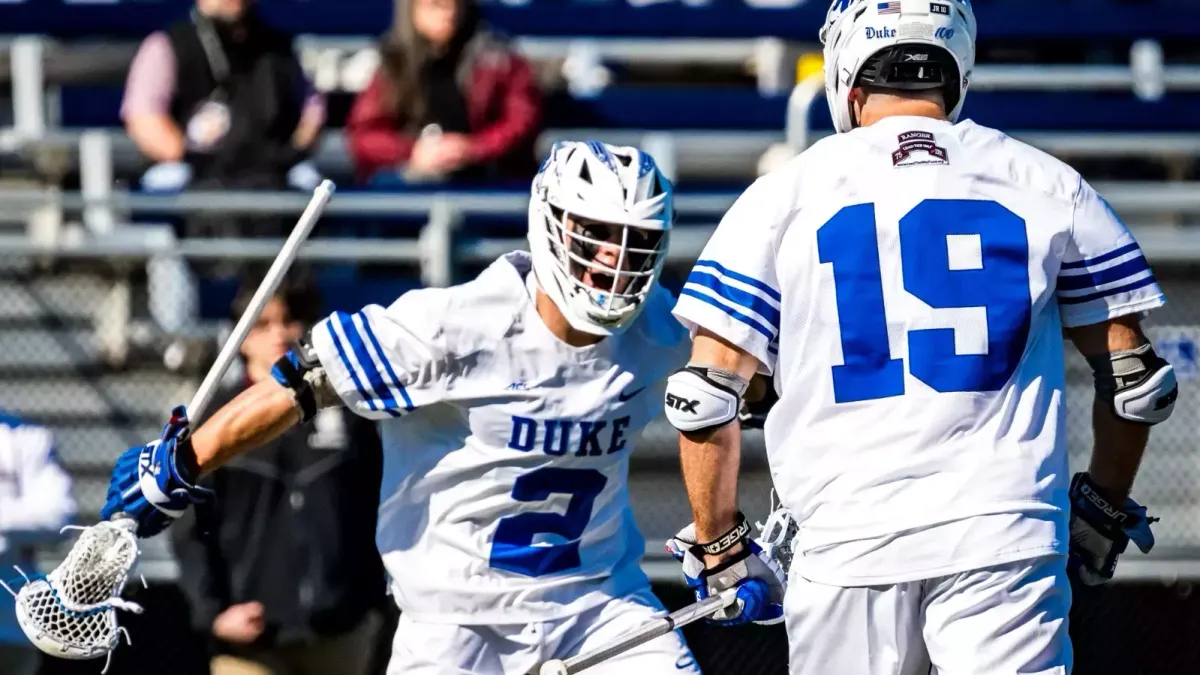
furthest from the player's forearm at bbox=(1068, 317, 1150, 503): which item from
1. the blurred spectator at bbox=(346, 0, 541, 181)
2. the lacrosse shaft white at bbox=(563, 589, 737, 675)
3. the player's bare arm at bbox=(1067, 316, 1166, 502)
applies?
the blurred spectator at bbox=(346, 0, 541, 181)

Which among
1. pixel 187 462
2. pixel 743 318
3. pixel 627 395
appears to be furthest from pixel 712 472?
pixel 187 462

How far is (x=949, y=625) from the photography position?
3234 mm

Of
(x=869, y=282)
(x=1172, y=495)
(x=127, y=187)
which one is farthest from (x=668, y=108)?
(x=869, y=282)

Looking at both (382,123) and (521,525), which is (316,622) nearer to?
(521,525)

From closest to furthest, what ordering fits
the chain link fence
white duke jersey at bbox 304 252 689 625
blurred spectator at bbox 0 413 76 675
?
white duke jersey at bbox 304 252 689 625, blurred spectator at bbox 0 413 76 675, the chain link fence

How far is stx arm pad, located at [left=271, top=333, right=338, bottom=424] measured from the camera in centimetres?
417

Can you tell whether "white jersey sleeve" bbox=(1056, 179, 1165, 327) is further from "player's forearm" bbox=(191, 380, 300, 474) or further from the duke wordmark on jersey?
"player's forearm" bbox=(191, 380, 300, 474)

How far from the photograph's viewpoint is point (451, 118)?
6914 mm

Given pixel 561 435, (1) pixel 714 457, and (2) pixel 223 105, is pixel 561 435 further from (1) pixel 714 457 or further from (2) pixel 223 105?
(2) pixel 223 105

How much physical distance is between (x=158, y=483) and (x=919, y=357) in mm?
1826

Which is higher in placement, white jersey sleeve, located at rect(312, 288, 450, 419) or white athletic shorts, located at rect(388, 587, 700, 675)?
white jersey sleeve, located at rect(312, 288, 450, 419)

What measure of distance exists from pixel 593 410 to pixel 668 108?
3.98 meters

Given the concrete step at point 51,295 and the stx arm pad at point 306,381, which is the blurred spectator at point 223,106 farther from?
the stx arm pad at point 306,381

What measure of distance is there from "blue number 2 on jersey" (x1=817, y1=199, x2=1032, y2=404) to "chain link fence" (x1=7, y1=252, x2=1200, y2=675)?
2.73 metres
